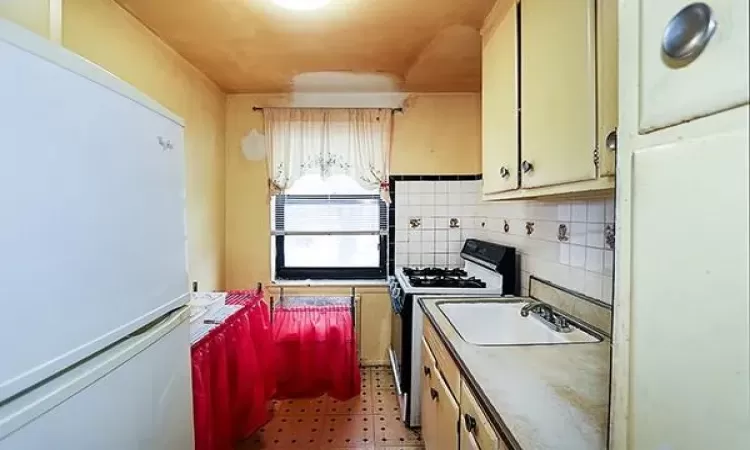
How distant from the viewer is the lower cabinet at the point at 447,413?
111cm

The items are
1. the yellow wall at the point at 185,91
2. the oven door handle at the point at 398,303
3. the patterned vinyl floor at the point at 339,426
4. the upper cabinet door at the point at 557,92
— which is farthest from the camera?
the oven door handle at the point at 398,303

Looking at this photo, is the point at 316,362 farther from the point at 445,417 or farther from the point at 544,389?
the point at 544,389

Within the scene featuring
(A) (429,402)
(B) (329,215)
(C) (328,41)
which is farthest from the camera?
(B) (329,215)

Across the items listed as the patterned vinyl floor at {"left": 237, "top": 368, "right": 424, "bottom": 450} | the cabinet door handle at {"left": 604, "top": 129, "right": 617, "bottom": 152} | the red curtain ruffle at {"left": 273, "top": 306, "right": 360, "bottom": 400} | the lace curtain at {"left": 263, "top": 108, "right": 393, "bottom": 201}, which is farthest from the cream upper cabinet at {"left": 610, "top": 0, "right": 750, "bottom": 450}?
the lace curtain at {"left": 263, "top": 108, "right": 393, "bottom": 201}

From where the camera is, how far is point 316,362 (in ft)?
9.74

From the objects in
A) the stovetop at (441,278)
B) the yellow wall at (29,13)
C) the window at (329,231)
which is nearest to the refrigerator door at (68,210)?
the yellow wall at (29,13)

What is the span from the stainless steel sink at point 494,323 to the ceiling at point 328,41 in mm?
1391

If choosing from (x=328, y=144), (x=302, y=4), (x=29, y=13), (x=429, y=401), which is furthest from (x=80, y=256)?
(x=328, y=144)

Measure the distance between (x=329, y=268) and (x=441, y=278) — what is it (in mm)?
1063

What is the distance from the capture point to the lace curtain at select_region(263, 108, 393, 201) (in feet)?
10.8

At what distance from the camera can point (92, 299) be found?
80 cm

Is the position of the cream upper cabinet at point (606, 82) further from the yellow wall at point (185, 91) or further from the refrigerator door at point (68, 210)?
the yellow wall at point (185, 91)

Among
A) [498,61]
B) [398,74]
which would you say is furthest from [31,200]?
[398,74]

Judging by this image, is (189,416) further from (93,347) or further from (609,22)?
(609,22)
